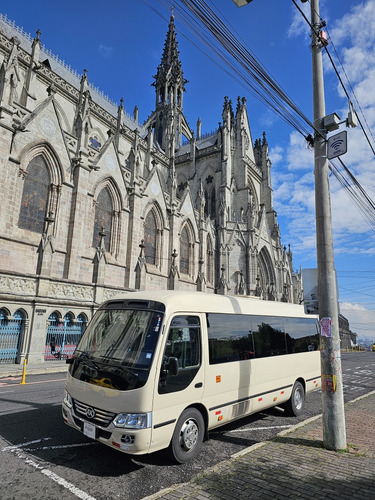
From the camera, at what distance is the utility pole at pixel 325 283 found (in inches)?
204

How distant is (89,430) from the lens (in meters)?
4.30

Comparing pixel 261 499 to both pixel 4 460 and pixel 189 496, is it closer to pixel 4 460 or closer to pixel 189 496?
pixel 189 496

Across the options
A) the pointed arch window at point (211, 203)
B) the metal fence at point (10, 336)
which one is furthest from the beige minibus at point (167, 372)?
the pointed arch window at point (211, 203)

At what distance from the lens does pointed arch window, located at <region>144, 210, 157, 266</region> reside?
26.7 metres

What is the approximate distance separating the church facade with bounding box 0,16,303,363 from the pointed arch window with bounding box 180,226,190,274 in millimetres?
111

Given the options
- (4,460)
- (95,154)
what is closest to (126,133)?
(95,154)

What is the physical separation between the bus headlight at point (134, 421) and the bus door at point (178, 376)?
130mm

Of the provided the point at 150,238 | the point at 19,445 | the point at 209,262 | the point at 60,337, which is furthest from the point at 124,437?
the point at 209,262

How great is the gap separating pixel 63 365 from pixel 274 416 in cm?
1064

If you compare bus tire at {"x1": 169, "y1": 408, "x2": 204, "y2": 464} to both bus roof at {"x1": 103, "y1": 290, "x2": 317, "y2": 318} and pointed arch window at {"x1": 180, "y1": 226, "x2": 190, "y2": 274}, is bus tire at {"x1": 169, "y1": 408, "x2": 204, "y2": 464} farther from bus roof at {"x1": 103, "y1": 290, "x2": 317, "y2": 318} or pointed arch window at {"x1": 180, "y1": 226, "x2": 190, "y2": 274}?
pointed arch window at {"x1": 180, "y1": 226, "x2": 190, "y2": 274}

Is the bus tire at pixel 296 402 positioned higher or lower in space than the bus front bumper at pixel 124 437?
lower

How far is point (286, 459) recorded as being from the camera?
4480 mm

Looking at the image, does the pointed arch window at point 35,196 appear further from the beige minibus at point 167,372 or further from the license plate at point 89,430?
the license plate at point 89,430

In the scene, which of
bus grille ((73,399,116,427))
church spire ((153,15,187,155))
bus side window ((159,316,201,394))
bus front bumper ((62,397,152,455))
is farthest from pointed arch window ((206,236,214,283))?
bus front bumper ((62,397,152,455))
